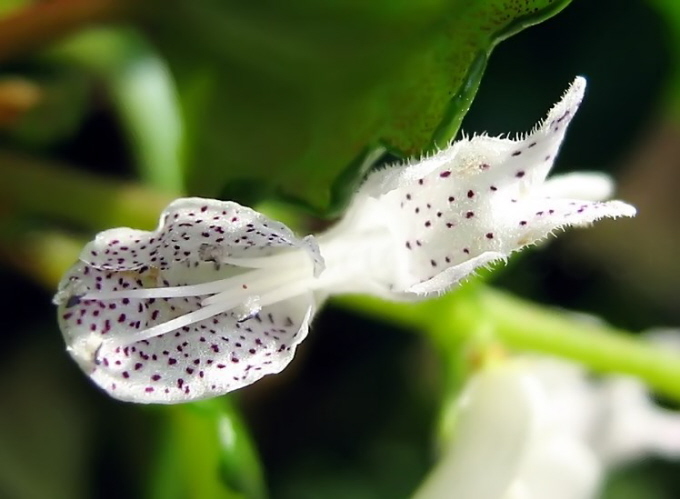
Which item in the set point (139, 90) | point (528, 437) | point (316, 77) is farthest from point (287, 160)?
point (139, 90)

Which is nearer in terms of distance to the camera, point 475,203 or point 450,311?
point 475,203

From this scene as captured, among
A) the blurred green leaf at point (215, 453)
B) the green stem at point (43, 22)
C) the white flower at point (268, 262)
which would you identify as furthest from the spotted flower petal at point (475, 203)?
the green stem at point (43, 22)

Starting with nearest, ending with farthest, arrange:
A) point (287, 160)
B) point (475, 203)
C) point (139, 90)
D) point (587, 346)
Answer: point (475, 203) < point (287, 160) < point (587, 346) < point (139, 90)

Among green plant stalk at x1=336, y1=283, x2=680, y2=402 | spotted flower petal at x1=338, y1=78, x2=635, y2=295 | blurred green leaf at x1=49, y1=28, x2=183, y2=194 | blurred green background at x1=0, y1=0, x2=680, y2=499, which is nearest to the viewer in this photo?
spotted flower petal at x1=338, y1=78, x2=635, y2=295

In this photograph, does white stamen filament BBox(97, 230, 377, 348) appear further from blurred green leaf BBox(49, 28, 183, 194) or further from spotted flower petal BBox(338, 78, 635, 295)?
blurred green leaf BBox(49, 28, 183, 194)

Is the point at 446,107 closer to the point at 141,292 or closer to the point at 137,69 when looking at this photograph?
the point at 141,292

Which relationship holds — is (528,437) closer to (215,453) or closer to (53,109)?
(215,453)

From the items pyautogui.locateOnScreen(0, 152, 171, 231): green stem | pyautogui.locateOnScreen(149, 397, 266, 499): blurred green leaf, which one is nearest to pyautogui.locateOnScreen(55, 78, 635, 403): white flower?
pyautogui.locateOnScreen(149, 397, 266, 499): blurred green leaf

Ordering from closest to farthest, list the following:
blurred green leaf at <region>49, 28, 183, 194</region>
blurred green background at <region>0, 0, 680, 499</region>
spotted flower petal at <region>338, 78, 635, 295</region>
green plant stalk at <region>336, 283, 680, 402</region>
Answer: spotted flower petal at <region>338, 78, 635, 295</region>
blurred green background at <region>0, 0, 680, 499</region>
green plant stalk at <region>336, 283, 680, 402</region>
blurred green leaf at <region>49, 28, 183, 194</region>

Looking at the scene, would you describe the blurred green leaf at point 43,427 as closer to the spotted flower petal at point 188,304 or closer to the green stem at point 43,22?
the green stem at point 43,22
